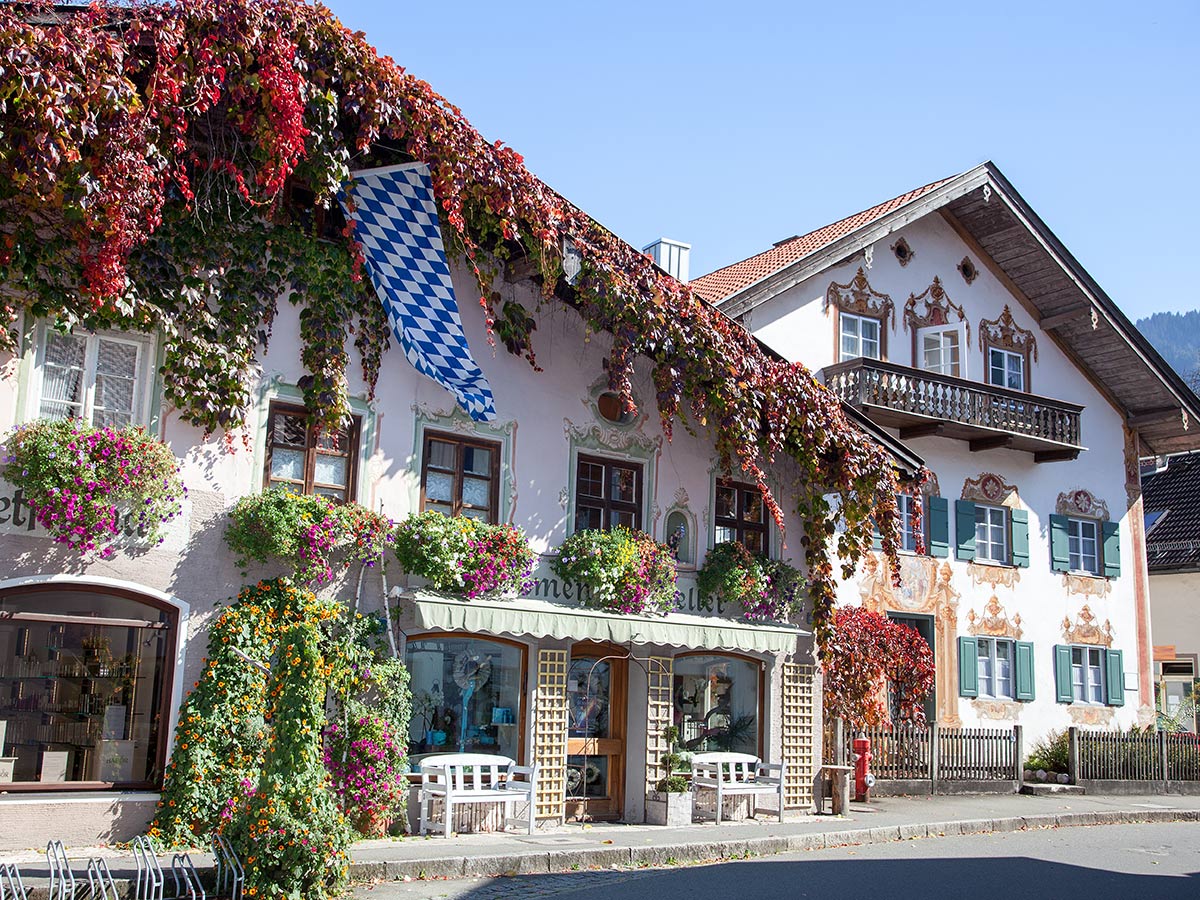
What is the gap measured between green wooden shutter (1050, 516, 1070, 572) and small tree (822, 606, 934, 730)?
4.12 meters

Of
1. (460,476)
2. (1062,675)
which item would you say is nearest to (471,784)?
(460,476)

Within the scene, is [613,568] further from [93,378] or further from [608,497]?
[93,378]

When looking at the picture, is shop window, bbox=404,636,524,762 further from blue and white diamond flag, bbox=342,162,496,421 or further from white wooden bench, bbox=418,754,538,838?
blue and white diamond flag, bbox=342,162,496,421

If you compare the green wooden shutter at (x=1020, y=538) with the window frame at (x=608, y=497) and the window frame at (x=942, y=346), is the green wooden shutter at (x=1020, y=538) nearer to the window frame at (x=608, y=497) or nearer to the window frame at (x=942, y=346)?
the window frame at (x=942, y=346)

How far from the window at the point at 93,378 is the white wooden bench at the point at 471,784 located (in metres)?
4.67

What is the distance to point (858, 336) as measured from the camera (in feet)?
73.9

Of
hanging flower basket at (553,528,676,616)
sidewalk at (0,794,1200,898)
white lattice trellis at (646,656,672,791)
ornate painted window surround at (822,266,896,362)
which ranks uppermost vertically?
ornate painted window surround at (822,266,896,362)

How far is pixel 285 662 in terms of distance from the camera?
985cm

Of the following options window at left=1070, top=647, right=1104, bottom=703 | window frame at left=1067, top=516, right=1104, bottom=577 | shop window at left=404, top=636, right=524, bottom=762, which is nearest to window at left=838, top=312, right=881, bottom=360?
window frame at left=1067, top=516, right=1104, bottom=577

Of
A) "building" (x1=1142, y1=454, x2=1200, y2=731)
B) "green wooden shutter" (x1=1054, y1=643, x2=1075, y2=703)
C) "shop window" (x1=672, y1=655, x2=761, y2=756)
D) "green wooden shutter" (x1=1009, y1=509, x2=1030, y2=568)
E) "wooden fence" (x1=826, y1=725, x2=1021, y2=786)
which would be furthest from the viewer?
"building" (x1=1142, y1=454, x2=1200, y2=731)

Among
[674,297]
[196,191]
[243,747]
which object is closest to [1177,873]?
[674,297]

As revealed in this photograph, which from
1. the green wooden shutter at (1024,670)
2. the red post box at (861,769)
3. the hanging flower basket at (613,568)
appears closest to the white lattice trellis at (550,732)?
the hanging flower basket at (613,568)

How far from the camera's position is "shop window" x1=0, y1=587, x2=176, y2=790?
11.4m

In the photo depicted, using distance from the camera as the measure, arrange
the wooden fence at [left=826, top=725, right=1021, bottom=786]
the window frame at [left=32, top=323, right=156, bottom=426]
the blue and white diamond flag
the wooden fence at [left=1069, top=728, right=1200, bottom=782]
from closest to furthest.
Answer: the window frame at [left=32, top=323, right=156, bottom=426] → the blue and white diamond flag → the wooden fence at [left=826, top=725, right=1021, bottom=786] → the wooden fence at [left=1069, top=728, right=1200, bottom=782]
